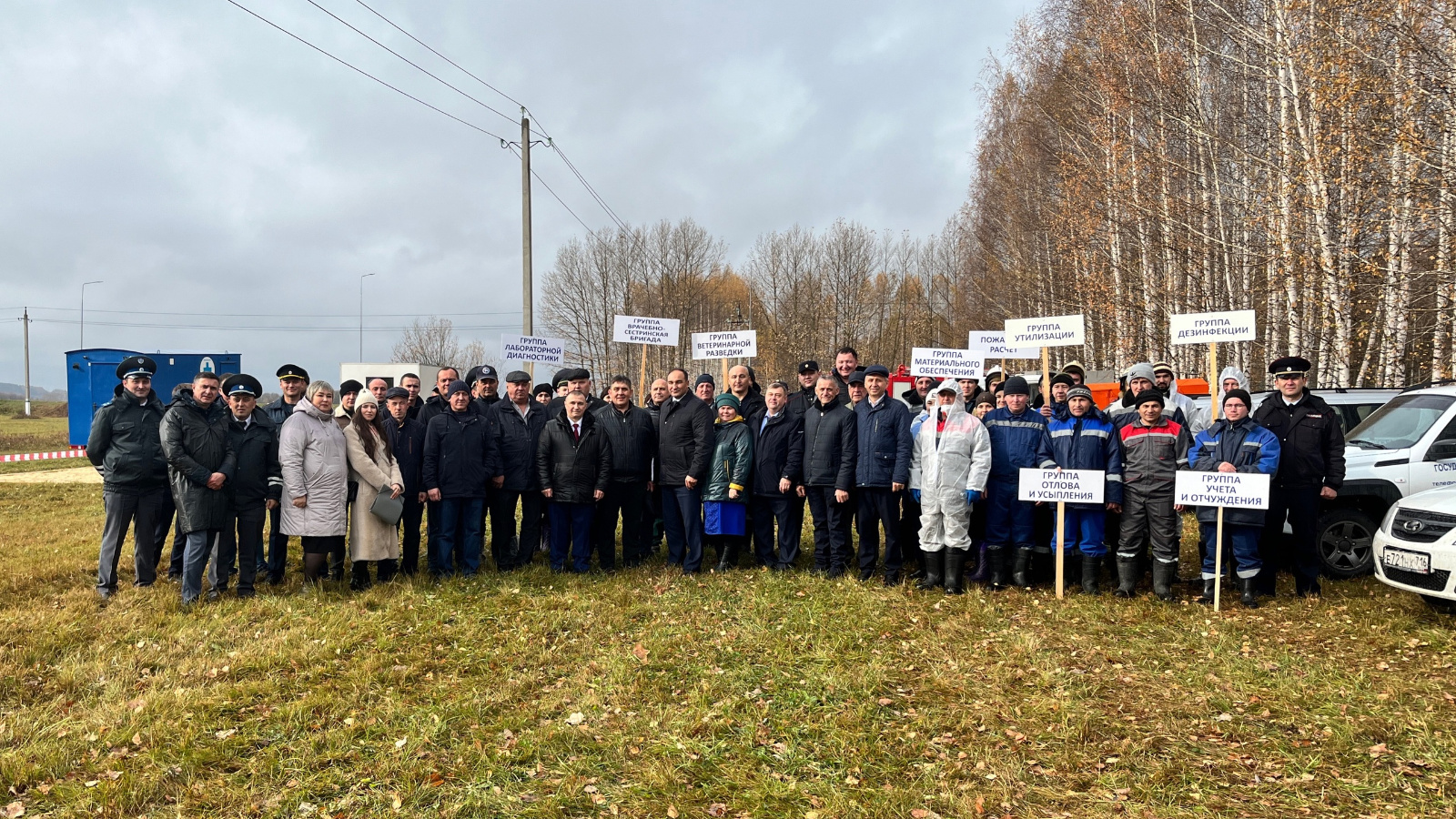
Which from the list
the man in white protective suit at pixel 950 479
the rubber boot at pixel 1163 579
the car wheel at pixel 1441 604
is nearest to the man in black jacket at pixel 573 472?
the man in white protective suit at pixel 950 479

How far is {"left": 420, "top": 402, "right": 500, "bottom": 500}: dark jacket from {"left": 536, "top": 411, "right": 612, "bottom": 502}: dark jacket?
2.17ft

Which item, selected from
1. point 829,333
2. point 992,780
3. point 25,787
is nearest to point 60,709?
point 25,787

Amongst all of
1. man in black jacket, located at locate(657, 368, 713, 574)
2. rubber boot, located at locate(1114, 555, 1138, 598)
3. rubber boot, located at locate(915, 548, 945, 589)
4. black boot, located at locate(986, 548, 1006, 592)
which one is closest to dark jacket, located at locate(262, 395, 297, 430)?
man in black jacket, located at locate(657, 368, 713, 574)

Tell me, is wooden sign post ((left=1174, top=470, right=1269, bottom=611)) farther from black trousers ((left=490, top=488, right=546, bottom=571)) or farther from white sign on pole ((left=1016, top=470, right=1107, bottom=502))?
black trousers ((left=490, top=488, right=546, bottom=571))

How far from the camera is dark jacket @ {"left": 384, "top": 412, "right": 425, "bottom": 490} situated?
796 centimetres

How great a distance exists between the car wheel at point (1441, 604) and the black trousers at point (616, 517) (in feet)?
23.7

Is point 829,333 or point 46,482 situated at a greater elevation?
point 829,333

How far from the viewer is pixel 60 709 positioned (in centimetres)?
486

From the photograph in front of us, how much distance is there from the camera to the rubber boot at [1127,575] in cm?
711

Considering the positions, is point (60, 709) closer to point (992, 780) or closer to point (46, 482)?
point (992, 780)

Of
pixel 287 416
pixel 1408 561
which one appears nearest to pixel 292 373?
pixel 287 416

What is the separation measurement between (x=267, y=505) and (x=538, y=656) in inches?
141

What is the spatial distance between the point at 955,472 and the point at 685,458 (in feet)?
A: 9.11

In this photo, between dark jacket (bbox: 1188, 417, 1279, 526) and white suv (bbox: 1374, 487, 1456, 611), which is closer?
white suv (bbox: 1374, 487, 1456, 611)
